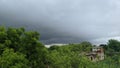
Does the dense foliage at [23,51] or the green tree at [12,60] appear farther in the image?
the dense foliage at [23,51]

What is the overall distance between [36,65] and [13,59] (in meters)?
2.16

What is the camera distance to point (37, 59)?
74.9 feet

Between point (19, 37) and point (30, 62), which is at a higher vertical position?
point (19, 37)

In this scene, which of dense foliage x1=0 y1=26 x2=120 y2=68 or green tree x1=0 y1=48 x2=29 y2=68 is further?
dense foliage x1=0 y1=26 x2=120 y2=68

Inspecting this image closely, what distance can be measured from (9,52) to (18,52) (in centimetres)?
108

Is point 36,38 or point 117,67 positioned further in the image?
point 117,67

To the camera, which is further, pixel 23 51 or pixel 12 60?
pixel 23 51

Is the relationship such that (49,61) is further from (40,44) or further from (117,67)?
(117,67)

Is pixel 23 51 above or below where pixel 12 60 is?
above

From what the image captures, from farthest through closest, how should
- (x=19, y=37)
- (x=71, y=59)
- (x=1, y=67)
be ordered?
(x=71, y=59) < (x=19, y=37) < (x=1, y=67)

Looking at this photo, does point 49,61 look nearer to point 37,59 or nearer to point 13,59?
point 37,59

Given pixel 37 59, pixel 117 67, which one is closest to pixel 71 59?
pixel 117 67

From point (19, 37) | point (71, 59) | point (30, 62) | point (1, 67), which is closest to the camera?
point (1, 67)

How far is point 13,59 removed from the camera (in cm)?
2123
